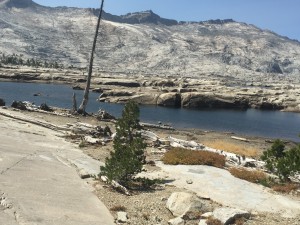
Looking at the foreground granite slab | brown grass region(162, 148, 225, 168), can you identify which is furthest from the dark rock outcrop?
the foreground granite slab

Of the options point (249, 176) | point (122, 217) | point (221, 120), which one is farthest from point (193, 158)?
point (221, 120)

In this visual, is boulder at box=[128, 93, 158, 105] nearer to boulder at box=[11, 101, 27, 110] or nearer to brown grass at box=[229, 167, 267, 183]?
boulder at box=[11, 101, 27, 110]

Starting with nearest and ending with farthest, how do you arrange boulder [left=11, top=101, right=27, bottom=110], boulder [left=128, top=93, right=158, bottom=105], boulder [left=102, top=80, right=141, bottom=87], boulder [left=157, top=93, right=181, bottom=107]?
boulder [left=11, top=101, right=27, bottom=110] → boulder [left=157, top=93, right=181, bottom=107] → boulder [left=128, top=93, right=158, bottom=105] → boulder [left=102, top=80, right=141, bottom=87]

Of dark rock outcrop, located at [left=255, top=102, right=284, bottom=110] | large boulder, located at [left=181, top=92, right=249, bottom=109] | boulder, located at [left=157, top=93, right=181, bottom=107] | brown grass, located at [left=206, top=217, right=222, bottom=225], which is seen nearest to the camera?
brown grass, located at [left=206, top=217, right=222, bottom=225]

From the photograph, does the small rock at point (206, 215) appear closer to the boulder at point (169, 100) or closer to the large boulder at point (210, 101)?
the boulder at point (169, 100)

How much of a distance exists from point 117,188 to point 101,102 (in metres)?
84.5

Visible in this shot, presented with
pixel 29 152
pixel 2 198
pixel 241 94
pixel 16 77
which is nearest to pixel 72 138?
pixel 29 152

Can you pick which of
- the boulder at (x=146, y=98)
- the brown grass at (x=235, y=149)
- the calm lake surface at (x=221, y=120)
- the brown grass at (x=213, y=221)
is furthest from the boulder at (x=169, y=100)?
the brown grass at (x=213, y=221)

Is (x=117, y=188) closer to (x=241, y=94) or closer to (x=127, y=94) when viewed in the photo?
(x=127, y=94)

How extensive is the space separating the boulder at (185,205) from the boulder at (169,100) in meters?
91.3

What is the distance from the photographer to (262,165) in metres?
30.9

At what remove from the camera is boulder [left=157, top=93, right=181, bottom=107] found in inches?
4387

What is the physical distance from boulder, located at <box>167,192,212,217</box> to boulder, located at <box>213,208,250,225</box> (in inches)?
34.7

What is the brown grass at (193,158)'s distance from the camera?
2834 cm
